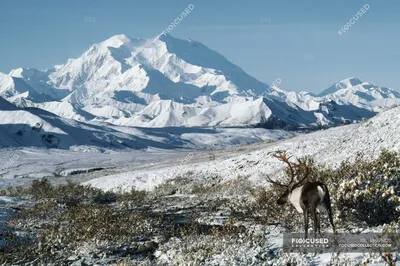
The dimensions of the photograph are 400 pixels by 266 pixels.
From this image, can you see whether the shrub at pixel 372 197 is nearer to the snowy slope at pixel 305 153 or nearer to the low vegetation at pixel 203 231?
the low vegetation at pixel 203 231

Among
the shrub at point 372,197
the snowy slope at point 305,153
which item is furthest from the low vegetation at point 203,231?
the snowy slope at point 305,153

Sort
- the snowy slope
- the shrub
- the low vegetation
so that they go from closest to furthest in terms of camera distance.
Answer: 1. the low vegetation
2. the shrub
3. the snowy slope

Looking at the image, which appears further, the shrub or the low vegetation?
the shrub

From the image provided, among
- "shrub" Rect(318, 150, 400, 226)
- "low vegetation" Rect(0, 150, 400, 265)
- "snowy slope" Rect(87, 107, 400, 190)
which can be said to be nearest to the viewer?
"low vegetation" Rect(0, 150, 400, 265)

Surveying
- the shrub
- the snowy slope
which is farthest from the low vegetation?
the snowy slope

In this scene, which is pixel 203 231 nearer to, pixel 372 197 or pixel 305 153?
pixel 372 197

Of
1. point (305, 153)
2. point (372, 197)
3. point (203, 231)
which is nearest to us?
point (372, 197)

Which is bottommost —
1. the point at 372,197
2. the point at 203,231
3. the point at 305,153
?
the point at 203,231

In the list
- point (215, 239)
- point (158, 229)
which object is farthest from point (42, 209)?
point (215, 239)

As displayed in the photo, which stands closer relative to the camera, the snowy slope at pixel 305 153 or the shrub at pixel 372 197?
the shrub at pixel 372 197

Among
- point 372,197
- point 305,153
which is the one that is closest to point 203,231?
point 372,197

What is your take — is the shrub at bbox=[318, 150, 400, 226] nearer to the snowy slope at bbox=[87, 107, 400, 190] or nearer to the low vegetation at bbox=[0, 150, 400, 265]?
the low vegetation at bbox=[0, 150, 400, 265]

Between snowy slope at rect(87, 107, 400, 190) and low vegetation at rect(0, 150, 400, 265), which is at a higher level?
snowy slope at rect(87, 107, 400, 190)

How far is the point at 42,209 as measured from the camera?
19188mm
